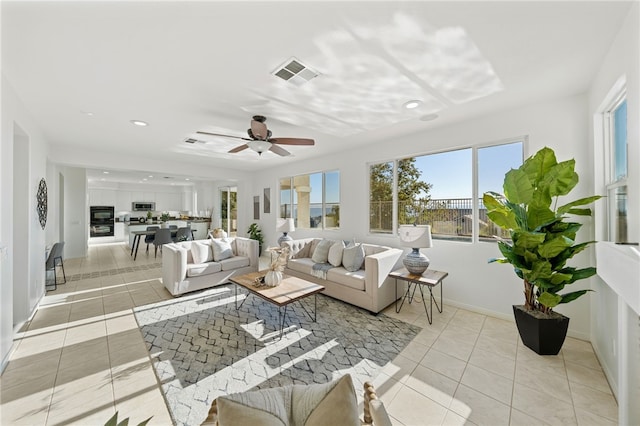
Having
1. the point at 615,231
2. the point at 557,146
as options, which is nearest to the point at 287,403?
the point at 615,231

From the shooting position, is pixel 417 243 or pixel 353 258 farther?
pixel 353 258

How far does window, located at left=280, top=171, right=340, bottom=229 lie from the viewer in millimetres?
5445

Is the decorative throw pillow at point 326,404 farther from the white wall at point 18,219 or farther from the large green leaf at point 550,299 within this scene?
the white wall at point 18,219

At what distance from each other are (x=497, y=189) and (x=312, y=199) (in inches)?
147

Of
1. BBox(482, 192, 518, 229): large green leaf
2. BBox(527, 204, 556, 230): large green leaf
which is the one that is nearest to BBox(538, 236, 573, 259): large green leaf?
BBox(527, 204, 556, 230): large green leaf

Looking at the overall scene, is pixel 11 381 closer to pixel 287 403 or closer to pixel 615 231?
pixel 287 403

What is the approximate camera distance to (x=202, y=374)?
2.11 meters

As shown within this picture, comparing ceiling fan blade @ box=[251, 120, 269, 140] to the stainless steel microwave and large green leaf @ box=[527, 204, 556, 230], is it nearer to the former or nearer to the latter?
large green leaf @ box=[527, 204, 556, 230]

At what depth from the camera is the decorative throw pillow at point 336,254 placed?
4.03 meters

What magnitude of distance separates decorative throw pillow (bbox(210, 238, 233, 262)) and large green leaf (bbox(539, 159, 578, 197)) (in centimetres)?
469

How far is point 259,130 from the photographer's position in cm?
298

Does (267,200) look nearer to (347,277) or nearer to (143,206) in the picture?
(347,277)

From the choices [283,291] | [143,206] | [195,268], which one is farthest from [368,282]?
[143,206]

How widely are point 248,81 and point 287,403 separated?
2.47 meters
